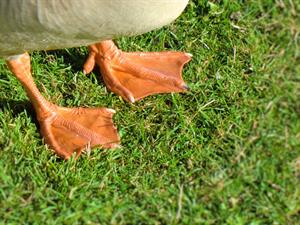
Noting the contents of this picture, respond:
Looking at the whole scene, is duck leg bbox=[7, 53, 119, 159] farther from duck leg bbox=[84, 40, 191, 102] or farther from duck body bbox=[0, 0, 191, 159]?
duck leg bbox=[84, 40, 191, 102]

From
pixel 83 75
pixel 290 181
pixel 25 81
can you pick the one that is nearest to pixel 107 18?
pixel 25 81

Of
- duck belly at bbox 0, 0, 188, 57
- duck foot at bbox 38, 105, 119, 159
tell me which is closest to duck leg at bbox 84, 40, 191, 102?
duck foot at bbox 38, 105, 119, 159

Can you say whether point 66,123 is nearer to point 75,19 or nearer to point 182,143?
point 182,143

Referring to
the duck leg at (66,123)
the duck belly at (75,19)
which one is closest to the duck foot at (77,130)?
the duck leg at (66,123)

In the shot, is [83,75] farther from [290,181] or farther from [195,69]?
[290,181]

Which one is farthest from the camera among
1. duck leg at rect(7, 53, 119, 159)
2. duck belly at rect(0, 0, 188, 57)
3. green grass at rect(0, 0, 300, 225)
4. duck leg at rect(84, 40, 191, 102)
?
duck leg at rect(84, 40, 191, 102)

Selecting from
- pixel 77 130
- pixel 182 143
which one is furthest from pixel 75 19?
pixel 182 143

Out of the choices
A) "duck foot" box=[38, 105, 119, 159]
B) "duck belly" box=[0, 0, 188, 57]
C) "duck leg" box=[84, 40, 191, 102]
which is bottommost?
"duck foot" box=[38, 105, 119, 159]
